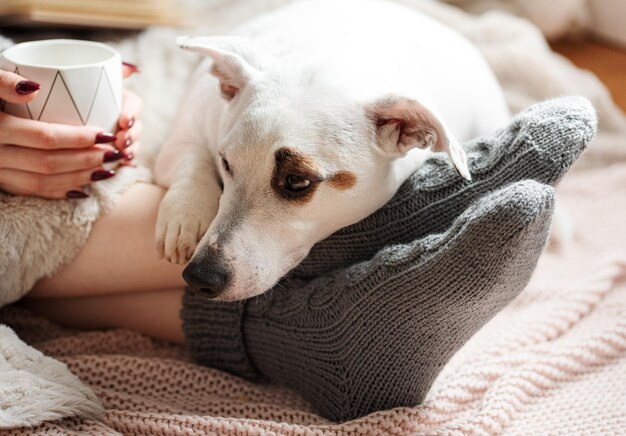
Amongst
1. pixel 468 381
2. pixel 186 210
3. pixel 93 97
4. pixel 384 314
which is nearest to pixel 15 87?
pixel 93 97

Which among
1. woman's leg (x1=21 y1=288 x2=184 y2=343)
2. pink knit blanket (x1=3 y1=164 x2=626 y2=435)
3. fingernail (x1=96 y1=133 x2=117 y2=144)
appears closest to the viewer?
pink knit blanket (x1=3 y1=164 x2=626 y2=435)

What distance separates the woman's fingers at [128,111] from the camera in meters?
1.42

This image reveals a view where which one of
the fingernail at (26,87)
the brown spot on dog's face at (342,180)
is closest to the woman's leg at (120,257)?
the fingernail at (26,87)

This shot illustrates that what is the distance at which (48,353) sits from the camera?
4.72 ft

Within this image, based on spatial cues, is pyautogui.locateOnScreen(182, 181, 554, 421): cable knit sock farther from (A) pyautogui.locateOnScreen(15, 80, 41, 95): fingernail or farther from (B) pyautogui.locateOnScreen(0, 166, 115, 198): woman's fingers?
(A) pyautogui.locateOnScreen(15, 80, 41, 95): fingernail

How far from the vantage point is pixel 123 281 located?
4.80 feet

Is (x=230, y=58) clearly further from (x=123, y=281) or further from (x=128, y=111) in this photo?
(x=123, y=281)

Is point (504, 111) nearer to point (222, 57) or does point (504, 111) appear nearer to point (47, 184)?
point (222, 57)

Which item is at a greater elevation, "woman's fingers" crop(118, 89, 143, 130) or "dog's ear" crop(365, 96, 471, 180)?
"dog's ear" crop(365, 96, 471, 180)

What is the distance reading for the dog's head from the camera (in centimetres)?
115

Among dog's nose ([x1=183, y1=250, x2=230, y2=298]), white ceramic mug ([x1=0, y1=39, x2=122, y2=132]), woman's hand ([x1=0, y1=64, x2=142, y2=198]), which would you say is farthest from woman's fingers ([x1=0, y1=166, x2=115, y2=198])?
dog's nose ([x1=183, y1=250, x2=230, y2=298])

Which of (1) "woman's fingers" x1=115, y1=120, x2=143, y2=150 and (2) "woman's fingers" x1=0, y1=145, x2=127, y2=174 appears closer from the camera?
(2) "woman's fingers" x1=0, y1=145, x2=127, y2=174

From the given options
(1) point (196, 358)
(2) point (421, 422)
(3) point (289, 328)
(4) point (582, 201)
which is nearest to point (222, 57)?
(3) point (289, 328)

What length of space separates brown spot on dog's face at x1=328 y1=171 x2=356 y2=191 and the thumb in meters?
0.57
